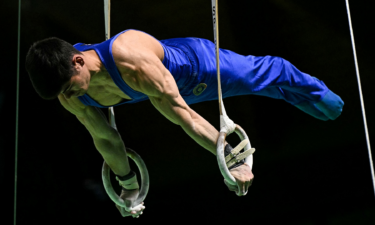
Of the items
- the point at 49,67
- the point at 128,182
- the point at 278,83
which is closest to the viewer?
the point at 49,67

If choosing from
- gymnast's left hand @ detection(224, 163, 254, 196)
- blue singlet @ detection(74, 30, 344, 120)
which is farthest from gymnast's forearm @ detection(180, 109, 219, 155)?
→ blue singlet @ detection(74, 30, 344, 120)

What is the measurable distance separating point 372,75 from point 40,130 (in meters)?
2.02

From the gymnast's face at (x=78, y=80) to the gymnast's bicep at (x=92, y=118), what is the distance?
32 centimetres

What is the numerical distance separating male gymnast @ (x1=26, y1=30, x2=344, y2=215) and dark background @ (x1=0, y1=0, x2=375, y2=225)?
448 mm

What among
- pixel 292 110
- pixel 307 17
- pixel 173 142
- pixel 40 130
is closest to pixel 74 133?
pixel 40 130

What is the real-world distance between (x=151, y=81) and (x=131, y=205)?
2.33 ft

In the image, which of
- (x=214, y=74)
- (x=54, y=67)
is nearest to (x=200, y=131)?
(x=214, y=74)

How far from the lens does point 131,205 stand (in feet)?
7.62

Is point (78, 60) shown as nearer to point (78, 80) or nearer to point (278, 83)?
point (78, 80)

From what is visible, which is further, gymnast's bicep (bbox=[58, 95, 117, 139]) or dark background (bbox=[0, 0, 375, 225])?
dark background (bbox=[0, 0, 375, 225])

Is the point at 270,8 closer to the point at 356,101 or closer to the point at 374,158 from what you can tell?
the point at 356,101

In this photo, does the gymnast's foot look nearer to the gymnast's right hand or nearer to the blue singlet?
the blue singlet

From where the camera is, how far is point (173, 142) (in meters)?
3.39

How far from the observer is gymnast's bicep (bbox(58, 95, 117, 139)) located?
2.24 meters
